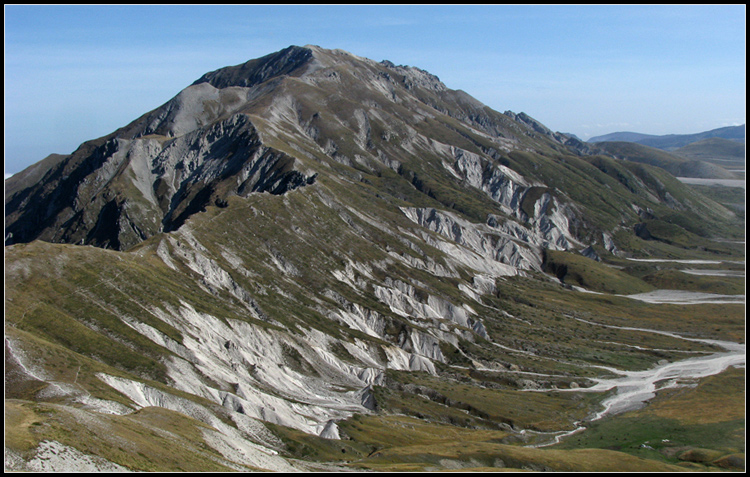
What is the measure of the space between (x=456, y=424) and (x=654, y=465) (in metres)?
41.4

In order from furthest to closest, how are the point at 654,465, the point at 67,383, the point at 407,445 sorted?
the point at 407,445
the point at 654,465
the point at 67,383

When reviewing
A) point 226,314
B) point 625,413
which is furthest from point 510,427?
point 226,314

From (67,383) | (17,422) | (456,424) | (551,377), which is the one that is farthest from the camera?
(551,377)

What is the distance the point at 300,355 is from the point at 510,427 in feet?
166

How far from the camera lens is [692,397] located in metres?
127

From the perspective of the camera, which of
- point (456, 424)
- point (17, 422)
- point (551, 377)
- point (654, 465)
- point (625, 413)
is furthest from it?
point (551, 377)

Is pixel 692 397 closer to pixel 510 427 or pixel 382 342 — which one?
pixel 510 427

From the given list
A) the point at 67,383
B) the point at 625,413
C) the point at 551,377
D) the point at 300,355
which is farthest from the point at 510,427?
the point at 67,383

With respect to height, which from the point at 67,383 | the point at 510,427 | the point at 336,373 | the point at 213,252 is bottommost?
the point at 510,427

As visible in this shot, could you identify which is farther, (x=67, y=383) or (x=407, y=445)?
(x=407, y=445)

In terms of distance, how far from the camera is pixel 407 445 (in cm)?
9231

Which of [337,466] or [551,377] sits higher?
[337,466]

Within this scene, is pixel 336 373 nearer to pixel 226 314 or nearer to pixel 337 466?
pixel 226 314

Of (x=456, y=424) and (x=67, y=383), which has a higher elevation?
(x=67, y=383)
